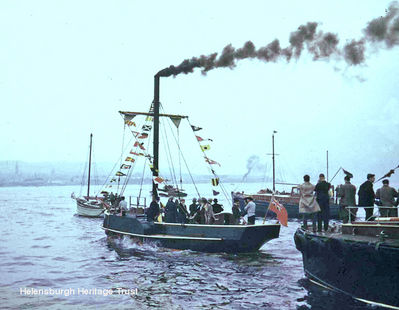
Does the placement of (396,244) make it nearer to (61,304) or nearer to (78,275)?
(61,304)

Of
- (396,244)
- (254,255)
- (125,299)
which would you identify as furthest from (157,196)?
(396,244)

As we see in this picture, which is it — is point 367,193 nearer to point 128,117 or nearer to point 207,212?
point 207,212

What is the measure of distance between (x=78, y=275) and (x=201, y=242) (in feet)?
18.2

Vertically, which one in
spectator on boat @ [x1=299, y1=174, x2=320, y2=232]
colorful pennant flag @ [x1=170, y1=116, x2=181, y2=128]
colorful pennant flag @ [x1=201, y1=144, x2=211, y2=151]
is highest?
colorful pennant flag @ [x1=170, y1=116, x2=181, y2=128]

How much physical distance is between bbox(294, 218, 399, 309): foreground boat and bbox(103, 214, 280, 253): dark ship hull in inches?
218

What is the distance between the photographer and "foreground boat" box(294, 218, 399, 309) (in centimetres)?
945

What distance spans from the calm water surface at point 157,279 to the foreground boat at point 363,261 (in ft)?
1.60

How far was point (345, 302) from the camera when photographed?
10797 millimetres

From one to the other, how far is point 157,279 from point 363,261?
7509mm

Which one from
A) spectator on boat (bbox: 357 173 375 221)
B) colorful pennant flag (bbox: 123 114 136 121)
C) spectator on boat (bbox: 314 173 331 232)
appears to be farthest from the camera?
colorful pennant flag (bbox: 123 114 136 121)

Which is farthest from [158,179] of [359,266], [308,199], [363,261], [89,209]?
[89,209]

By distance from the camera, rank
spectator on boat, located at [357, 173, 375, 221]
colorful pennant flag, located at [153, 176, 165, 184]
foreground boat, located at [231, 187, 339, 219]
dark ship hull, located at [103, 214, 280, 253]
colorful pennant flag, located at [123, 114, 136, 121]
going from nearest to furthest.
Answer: spectator on boat, located at [357, 173, 375, 221] < dark ship hull, located at [103, 214, 280, 253] < colorful pennant flag, located at [153, 176, 165, 184] < colorful pennant flag, located at [123, 114, 136, 121] < foreground boat, located at [231, 187, 339, 219]

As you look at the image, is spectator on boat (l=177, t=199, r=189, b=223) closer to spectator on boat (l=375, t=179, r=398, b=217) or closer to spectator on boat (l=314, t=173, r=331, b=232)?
spectator on boat (l=314, t=173, r=331, b=232)

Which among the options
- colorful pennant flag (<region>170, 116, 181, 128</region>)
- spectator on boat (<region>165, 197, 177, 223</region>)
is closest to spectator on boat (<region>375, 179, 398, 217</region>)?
spectator on boat (<region>165, 197, 177, 223</region>)
